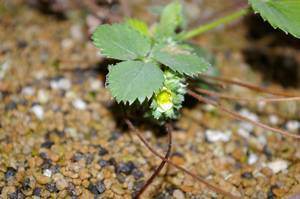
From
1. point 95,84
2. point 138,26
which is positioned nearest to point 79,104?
point 95,84

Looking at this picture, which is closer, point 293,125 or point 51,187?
point 51,187

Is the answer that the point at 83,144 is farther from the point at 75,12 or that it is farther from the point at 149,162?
the point at 75,12

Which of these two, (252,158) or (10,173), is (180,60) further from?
(10,173)

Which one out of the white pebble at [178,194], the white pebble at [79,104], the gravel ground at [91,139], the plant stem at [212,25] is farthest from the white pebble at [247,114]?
the white pebble at [79,104]

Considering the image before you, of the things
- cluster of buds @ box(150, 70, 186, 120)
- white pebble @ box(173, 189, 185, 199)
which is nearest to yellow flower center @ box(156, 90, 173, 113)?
cluster of buds @ box(150, 70, 186, 120)

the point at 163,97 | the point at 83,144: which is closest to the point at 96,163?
the point at 83,144

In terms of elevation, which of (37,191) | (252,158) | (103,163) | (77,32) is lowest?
(37,191)
